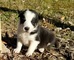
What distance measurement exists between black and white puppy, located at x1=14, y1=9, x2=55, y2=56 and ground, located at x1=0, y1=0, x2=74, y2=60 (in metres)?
0.21

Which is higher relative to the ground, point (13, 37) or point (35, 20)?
point (35, 20)

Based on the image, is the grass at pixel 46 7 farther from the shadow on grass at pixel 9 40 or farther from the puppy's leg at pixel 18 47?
the puppy's leg at pixel 18 47

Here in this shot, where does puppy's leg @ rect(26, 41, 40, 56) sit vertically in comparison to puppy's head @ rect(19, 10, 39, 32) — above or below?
below

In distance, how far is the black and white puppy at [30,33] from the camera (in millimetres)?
6832

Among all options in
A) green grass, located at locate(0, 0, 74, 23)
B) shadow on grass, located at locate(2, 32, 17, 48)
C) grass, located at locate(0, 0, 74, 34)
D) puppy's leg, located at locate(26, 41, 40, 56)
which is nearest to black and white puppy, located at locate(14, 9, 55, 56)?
puppy's leg, located at locate(26, 41, 40, 56)

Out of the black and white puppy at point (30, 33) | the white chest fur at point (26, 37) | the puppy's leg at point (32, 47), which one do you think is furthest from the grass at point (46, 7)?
the puppy's leg at point (32, 47)

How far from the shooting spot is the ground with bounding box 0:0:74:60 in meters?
7.60

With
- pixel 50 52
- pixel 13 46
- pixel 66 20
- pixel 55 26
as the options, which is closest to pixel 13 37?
pixel 13 46

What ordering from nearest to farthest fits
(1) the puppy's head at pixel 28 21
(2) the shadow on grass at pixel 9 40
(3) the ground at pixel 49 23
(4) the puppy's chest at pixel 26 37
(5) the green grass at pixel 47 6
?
1. (1) the puppy's head at pixel 28 21
2. (4) the puppy's chest at pixel 26 37
3. (3) the ground at pixel 49 23
4. (2) the shadow on grass at pixel 9 40
5. (5) the green grass at pixel 47 6

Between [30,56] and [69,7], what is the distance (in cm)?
488

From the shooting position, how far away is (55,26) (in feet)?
31.6

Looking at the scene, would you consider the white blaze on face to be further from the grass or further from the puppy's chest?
the grass

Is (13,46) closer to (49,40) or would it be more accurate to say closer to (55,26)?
(49,40)

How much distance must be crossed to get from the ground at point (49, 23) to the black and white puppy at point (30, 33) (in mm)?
211
